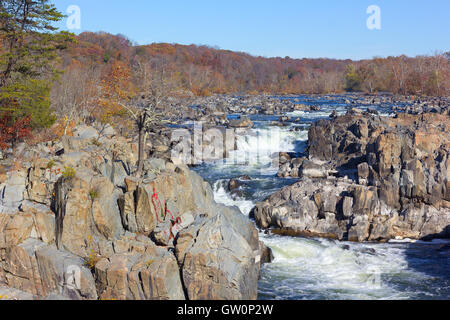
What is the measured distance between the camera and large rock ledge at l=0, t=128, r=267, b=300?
10.3m

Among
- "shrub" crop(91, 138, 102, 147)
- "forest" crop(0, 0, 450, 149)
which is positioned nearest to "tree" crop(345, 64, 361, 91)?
"forest" crop(0, 0, 450, 149)

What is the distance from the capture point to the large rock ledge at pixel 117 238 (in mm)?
10336

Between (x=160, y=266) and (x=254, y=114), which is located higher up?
(x=254, y=114)

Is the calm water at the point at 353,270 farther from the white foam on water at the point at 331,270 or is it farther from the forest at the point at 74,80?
the forest at the point at 74,80

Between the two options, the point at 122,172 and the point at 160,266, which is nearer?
the point at 160,266

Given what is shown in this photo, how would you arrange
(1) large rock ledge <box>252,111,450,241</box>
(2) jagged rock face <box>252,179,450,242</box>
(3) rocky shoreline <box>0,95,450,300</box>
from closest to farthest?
(3) rocky shoreline <box>0,95,450,300</box>, (2) jagged rock face <box>252,179,450,242</box>, (1) large rock ledge <box>252,111,450,241</box>

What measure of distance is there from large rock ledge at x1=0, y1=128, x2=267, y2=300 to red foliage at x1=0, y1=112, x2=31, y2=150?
159 inches

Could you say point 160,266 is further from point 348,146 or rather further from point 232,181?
point 348,146

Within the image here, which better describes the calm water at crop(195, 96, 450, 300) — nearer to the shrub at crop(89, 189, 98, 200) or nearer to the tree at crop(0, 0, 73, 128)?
the shrub at crop(89, 189, 98, 200)

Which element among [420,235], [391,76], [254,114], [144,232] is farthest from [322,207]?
[391,76]

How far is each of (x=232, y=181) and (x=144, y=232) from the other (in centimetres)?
950
